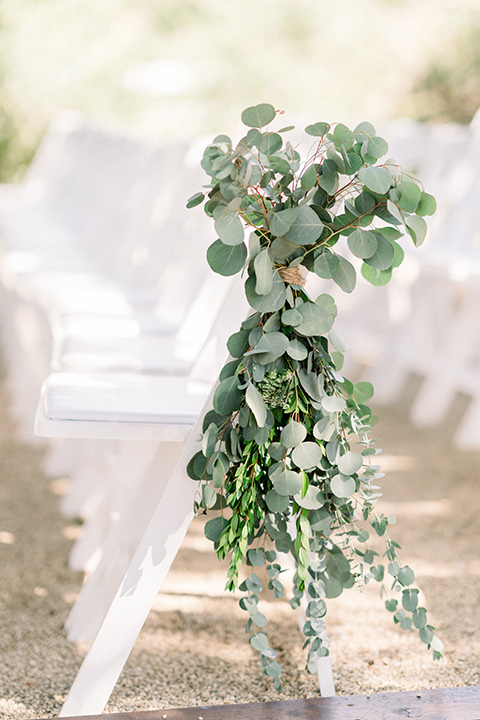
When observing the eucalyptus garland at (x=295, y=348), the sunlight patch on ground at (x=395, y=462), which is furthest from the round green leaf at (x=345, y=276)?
the sunlight patch on ground at (x=395, y=462)

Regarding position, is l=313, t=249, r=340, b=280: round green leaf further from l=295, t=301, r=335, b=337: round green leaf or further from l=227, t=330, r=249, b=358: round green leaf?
l=227, t=330, r=249, b=358: round green leaf

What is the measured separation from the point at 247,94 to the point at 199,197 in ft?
36.9

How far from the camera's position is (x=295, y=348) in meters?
1.26

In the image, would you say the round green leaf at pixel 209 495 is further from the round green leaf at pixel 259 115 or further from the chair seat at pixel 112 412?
the round green leaf at pixel 259 115

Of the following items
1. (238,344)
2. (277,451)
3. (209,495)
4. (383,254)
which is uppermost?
(383,254)

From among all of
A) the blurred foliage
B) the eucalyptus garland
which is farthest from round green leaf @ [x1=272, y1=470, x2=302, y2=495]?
the blurred foliage

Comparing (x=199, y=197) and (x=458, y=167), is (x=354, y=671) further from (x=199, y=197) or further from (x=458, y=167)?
(x=458, y=167)

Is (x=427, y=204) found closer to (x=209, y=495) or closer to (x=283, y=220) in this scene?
(x=283, y=220)

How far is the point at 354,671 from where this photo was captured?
177 centimetres

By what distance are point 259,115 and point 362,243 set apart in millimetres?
245

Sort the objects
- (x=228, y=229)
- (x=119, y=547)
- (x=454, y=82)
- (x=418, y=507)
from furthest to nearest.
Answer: (x=454, y=82) < (x=418, y=507) < (x=119, y=547) < (x=228, y=229)

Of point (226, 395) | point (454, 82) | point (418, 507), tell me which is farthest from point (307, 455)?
point (454, 82)

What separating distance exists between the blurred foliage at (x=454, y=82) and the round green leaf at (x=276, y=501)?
8.25 metres

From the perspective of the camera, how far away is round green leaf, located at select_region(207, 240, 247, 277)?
122 centimetres
